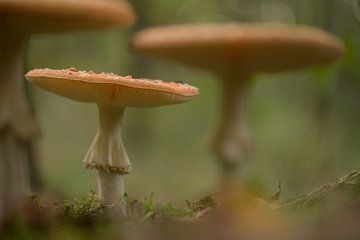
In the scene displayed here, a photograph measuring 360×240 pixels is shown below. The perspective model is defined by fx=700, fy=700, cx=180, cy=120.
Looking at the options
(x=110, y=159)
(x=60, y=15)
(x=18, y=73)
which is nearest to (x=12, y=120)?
(x=18, y=73)

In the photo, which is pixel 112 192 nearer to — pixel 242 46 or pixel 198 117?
pixel 242 46

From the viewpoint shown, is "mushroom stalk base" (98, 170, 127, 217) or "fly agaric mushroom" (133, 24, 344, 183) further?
"fly agaric mushroom" (133, 24, 344, 183)

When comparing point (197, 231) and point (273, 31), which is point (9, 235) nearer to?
A: point (197, 231)

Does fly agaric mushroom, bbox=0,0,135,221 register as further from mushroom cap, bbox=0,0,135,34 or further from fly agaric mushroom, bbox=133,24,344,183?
fly agaric mushroom, bbox=133,24,344,183

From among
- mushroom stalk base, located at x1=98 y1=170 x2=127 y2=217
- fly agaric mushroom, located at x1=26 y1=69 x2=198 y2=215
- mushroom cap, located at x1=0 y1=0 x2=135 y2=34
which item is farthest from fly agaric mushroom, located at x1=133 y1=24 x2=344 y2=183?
mushroom stalk base, located at x1=98 y1=170 x2=127 y2=217

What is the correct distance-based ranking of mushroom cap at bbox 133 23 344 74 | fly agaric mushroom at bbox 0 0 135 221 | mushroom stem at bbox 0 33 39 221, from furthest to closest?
mushroom stem at bbox 0 33 39 221, fly agaric mushroom at bbox 0 0 135 221, mushroom cap at bbox 133 23 344 74

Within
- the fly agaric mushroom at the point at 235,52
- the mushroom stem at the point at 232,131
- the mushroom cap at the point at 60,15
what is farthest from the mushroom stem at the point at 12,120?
the mushroom stem at the point at 232,131
